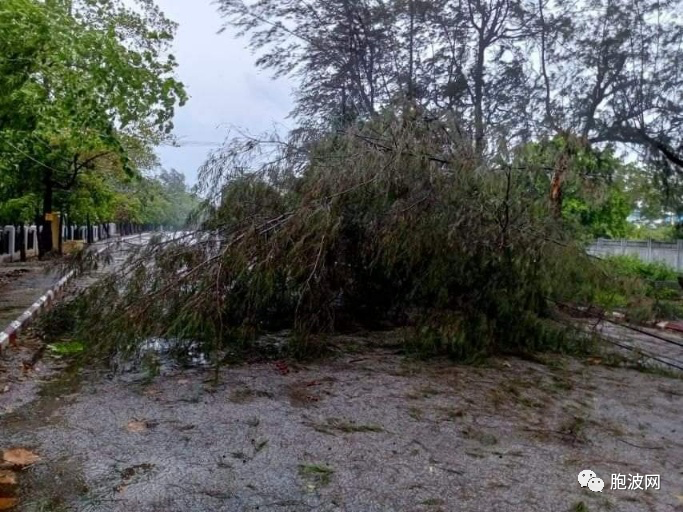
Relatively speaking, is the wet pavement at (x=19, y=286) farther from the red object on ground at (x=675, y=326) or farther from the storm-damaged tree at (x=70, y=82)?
the red object on ground at (x=675, y=326)

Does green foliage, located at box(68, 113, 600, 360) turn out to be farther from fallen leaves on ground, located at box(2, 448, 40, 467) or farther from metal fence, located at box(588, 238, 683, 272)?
metal fence, located at box(588, 238, 683, 272)

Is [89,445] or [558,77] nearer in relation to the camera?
[89,445]

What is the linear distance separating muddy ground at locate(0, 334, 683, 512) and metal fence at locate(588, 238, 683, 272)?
13.1 meters

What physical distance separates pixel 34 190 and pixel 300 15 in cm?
1069

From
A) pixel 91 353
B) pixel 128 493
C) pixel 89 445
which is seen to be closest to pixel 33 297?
pixel 91 353

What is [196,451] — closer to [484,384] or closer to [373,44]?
[484,384]

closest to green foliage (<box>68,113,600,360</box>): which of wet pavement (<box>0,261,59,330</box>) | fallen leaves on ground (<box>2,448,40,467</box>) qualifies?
fallen leaves on ground (<box>2,448,40,467</box>)

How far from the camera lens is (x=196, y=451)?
3449 mm

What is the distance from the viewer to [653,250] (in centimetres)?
1886

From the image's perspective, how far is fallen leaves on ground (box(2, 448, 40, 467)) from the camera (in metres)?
3.21

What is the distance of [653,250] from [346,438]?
1852 centimetres
